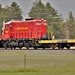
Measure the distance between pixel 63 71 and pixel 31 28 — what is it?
29490 mm

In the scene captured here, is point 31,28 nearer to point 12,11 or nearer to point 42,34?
point 42,34

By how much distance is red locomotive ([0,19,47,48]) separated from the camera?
50281 mm

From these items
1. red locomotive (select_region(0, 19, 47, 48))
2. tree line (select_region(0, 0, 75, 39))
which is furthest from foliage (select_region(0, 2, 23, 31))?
red locomotive (select_region(0, 19, 47, 48))

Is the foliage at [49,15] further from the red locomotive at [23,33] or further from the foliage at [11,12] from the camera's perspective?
the red locomotive at [23,33]

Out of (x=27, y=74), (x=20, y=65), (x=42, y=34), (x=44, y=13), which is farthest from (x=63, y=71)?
(x=44, y=13)

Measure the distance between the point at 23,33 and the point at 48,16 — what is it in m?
67.8

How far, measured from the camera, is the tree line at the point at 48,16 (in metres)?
114

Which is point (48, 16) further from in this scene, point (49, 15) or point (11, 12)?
point (11, 12)

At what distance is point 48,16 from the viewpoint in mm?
119312

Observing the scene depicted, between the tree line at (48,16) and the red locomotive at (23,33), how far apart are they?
5467cm

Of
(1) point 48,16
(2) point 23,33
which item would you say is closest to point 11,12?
(1) point 48,16

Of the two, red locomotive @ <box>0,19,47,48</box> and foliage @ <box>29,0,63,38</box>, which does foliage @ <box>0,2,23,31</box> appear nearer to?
foliage @ <box>29,0,63,38</box>

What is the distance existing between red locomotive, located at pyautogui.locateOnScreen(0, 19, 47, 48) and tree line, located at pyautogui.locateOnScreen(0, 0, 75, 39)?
5467 cm

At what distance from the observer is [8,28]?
52.8 m
